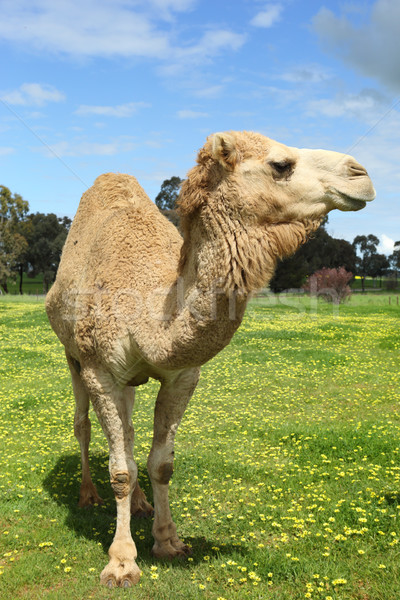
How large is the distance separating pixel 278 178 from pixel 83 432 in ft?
11.9

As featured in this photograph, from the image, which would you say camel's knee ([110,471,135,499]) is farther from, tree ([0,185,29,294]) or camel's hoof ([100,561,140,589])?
tree ([0,185,29,294])

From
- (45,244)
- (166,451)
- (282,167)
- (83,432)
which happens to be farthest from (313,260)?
(282,167)

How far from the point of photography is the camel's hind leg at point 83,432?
5387 millimetres

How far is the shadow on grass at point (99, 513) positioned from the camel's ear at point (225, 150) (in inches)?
126

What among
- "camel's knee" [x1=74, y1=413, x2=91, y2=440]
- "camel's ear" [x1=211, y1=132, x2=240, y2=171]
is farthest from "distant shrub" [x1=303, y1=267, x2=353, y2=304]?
"camel's ear" [x1=211, y1=132, x2=240, y2=171]

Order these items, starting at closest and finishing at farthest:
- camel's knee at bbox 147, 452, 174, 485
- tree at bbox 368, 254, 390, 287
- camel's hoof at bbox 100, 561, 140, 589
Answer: camel's hoof at bbox 100, 561, 140, 589 → camel's knee at bbox 147, 452, 174, 485 → tree at bbox 368, 254, 390, 287

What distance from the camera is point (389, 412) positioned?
8297 mm

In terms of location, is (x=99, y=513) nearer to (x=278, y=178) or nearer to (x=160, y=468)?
(x=160, y=468)

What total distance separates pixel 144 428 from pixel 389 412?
393 centimetres

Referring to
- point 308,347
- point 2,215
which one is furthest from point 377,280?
point 308,347

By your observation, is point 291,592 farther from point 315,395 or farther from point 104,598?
point 315,395

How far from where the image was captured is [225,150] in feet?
10.2

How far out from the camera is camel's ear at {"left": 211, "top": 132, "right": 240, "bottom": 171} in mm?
3068

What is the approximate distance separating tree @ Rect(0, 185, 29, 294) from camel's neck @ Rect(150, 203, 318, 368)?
48.0 meters
